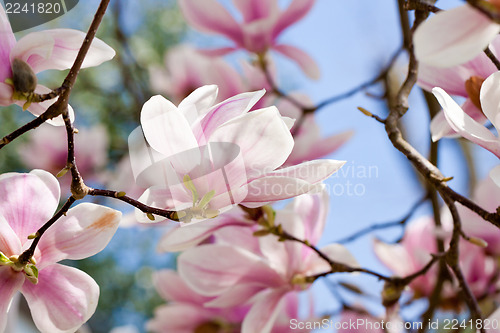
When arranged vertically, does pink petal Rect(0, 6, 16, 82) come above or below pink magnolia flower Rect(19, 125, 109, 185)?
above

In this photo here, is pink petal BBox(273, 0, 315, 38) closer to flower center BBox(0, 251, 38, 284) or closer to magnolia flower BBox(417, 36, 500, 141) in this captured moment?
magnolia flower BBox(417, 36, 500, 141)

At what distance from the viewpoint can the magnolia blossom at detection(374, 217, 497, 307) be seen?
0.84 m

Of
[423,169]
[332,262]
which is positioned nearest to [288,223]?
[332,262]

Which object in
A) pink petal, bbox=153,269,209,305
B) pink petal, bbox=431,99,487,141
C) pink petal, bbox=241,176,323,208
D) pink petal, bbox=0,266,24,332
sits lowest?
pink petal, bbox=153,269,209,305

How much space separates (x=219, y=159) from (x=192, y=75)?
75 cm

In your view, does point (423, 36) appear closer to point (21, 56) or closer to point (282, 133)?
point (282, 133)

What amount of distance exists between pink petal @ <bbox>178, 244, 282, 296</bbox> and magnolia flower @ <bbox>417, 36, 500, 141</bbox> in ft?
0.85

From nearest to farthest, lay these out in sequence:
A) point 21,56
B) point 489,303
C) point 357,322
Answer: point 21,56
point 357,322
point 489,303

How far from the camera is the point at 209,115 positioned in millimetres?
A: 388

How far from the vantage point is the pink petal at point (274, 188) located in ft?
1.20

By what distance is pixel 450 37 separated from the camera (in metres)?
0.29

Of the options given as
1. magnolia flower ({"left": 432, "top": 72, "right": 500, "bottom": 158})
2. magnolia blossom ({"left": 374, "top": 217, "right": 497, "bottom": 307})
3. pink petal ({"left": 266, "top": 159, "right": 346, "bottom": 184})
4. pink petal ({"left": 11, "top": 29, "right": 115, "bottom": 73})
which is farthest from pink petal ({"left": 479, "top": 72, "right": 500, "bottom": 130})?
magnolia blossom ({"left": 374, "top": 217, "right": 497, "bottom": 307})

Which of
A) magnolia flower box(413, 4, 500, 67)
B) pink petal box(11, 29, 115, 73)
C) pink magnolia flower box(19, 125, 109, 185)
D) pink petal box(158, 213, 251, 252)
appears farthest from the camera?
pink magnolia flower box(19, 125, 109, 185)

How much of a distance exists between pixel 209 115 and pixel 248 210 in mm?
187
